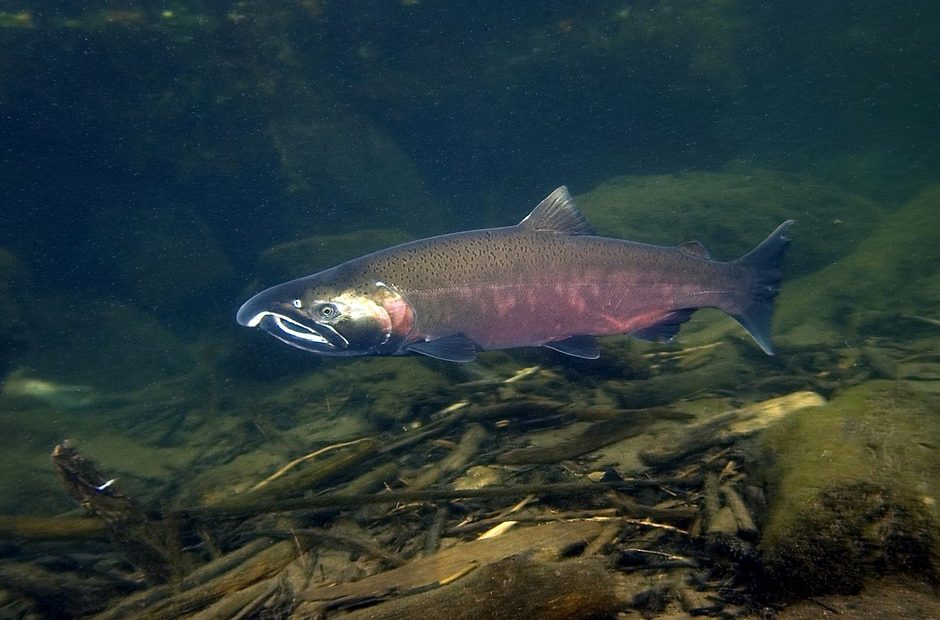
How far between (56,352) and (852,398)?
19721 millimetres

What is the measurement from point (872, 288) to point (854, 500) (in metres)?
9.29

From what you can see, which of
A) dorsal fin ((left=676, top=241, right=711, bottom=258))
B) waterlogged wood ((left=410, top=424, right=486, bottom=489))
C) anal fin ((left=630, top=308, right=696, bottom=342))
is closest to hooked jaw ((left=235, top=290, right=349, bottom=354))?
waterlogged wood ((left=410, top=424, right=486, bottom=489))

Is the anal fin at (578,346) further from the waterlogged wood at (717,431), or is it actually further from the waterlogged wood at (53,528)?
the waterlogged wood at (53,528)

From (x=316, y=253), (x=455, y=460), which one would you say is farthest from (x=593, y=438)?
(x=316, y=253)

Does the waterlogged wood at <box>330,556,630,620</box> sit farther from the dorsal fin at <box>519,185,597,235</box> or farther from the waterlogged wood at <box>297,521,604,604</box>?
the dorsal fin at <box>519,185,597,235</box>

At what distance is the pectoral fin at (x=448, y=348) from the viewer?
161 inches

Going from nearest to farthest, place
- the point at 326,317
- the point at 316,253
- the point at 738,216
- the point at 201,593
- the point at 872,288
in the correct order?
the point at 201,593, the point at 326,317, the point at 872,288, the point at 738,216, the point at 316,253

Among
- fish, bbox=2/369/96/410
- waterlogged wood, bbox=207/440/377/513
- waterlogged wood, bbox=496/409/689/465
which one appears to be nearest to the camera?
waterlogged wood, bbox=496/409/689/465

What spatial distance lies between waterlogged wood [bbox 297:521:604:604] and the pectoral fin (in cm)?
191

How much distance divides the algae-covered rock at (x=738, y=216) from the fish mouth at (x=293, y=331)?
9473 millimetres

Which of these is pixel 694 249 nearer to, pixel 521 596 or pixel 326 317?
pixel 326 317

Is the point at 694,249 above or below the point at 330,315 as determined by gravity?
below

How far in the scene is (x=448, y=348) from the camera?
4207mm

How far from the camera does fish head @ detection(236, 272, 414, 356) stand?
13.2ft
